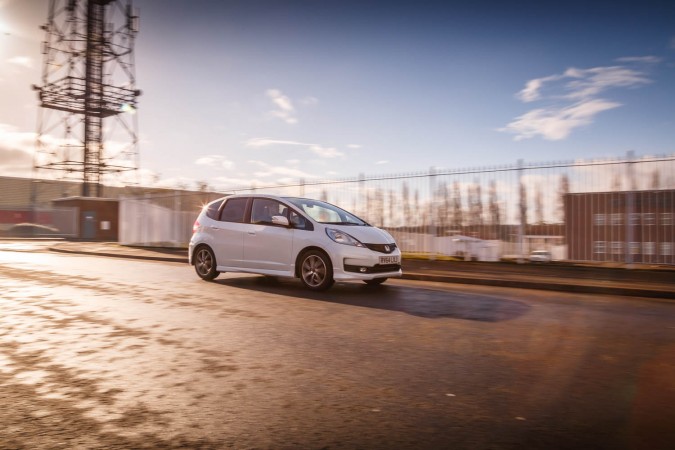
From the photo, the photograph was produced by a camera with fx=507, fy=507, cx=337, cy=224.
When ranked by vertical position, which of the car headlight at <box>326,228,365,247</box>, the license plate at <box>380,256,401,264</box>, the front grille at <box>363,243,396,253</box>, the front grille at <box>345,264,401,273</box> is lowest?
the front grille at <box>345,264,401,273</box>

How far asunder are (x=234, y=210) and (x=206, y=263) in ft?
4.22

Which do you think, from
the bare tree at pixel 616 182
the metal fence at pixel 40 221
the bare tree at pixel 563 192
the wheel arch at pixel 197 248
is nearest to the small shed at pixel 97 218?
the metal fence at pixel 40 221

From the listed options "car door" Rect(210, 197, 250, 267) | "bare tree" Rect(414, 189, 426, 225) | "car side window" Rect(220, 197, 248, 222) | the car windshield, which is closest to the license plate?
the car windshield

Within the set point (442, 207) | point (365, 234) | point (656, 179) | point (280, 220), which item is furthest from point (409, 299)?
point (656, 179)

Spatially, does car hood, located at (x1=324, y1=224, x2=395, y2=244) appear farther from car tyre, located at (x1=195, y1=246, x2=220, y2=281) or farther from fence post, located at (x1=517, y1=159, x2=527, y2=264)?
fence post, located at (x1=517, y1=159, x2=527, y2=264)

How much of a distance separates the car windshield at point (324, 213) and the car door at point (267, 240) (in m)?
0.33

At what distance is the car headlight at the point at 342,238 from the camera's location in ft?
27.7

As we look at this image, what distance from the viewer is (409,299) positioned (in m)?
7.88

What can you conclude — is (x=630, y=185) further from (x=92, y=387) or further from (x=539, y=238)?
(x=92, y=387)

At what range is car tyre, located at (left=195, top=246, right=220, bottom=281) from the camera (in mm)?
10219

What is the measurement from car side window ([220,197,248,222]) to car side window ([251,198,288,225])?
0.93ft

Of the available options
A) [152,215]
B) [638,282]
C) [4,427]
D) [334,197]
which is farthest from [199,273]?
[152,215]

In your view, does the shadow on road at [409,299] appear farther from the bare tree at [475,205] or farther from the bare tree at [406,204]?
the bare tree at [406,204]

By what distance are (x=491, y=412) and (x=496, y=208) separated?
10886 mm
